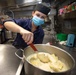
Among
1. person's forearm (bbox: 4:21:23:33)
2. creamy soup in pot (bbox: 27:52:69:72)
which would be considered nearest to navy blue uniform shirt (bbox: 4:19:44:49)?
person's forearm (bbox: 4:21:23:33)

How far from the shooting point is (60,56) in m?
0.80

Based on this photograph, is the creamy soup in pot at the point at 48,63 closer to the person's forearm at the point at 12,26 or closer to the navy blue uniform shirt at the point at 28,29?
the person's forearm at the point at 12,26

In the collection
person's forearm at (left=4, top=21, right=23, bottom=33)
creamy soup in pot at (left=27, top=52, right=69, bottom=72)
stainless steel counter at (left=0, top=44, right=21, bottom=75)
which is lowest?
stainless steel counter at (left=0, top=44, right=21, bottom=75)

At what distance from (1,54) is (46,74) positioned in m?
0.68

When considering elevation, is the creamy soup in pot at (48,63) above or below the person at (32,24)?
below

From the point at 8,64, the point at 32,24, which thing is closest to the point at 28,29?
the point at 32,24

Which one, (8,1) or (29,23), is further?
(8,1)

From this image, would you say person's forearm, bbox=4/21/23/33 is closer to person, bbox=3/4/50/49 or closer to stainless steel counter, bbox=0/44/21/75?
person, bbox=3/4/50/49

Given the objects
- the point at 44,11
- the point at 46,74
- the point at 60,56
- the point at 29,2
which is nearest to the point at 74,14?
the point at 44,11

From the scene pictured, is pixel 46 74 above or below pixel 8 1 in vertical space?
below

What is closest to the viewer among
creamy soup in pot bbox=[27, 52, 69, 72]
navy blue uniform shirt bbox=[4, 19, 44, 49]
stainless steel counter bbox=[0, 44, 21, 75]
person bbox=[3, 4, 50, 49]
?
creamy soup in pot bbox=[27, 52, 69, 72]

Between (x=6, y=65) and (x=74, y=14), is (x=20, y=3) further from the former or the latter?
(x=6, y=65)

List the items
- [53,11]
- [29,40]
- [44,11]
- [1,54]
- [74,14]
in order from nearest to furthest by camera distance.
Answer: [29,40]
[1,54]
[44,11]
[74,14]
[53,11]

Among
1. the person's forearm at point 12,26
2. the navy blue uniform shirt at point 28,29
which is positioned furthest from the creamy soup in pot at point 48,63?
the navy blue uniform shirt at point 28,29
